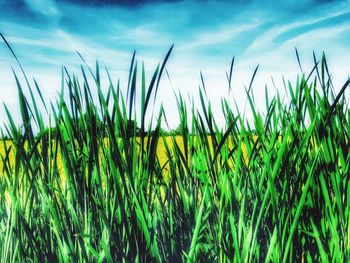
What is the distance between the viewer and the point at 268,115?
1.51m

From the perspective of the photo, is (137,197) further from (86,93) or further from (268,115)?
(268,115)

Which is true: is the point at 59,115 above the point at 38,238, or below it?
above

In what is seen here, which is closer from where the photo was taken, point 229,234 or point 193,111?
point 229,234

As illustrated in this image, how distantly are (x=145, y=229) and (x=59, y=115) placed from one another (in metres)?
Result: 0.46

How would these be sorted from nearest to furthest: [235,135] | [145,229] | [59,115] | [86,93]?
[145,229]
[86,93]
[59,115]
[235,135]

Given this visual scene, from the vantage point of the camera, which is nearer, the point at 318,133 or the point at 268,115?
the point at 318,133

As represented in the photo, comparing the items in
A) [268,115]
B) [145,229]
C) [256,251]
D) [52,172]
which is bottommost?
[256,251]

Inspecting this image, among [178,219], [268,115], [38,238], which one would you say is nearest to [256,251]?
[178,219]

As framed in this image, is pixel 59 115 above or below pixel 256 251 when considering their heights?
above

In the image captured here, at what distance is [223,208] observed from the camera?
1284 mm

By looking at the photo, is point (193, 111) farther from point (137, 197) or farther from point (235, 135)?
point (137, 197)

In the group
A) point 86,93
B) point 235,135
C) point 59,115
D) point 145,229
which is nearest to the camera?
point 145,229

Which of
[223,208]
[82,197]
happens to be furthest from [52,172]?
[223,208]

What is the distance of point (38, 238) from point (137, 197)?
58cm
